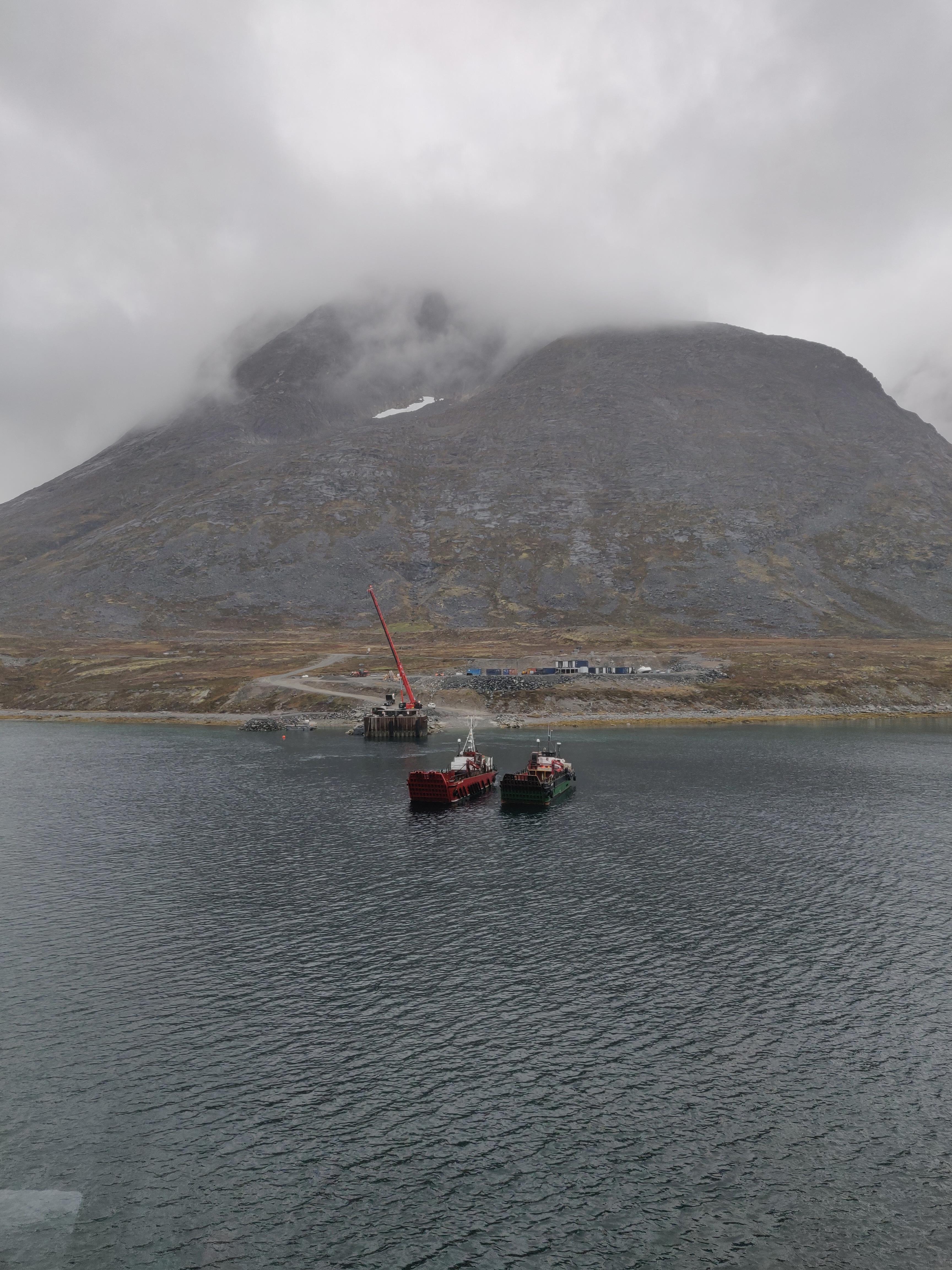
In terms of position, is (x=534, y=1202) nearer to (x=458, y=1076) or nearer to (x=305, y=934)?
(x=458, y=1076)

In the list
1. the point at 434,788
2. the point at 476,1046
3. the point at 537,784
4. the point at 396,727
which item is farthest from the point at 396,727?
the point at 476,1046

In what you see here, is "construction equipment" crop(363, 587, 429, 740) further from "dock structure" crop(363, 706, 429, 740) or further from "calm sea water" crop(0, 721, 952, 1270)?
"calm sea water" crop(0, 721, 952, 1270)

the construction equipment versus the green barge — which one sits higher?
the construction equipment

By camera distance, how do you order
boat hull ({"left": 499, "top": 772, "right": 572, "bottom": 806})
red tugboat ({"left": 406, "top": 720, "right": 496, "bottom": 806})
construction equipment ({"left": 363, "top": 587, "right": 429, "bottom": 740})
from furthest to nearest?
1. construction equipment ({"left": 363, "top": 587, "right": 429, "bottom": 740})
2. red tugboat ({"left": 406, "top": 720, "right": 496, "bottom": 806})
3. boat hull ({"left": 499, "top": 772, "right": 572, "bottom": 806})

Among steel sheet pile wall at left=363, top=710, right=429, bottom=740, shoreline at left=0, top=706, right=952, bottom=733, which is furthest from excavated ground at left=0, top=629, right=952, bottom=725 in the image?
steel sheet pile wall at left=363, top=710, right=429, bottom=740

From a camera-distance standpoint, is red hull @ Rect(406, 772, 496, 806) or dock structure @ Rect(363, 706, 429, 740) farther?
dock structure @ Rect(363, 706, 429, 740)

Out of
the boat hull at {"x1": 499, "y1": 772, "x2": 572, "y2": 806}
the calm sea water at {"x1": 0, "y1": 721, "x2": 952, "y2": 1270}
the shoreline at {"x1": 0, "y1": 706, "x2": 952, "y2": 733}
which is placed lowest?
the calm sea water at {"x1": 0, "y1": 721, "x2": 952, "y2": 1270}

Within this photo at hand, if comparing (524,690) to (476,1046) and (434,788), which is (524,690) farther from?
(476,1046)
